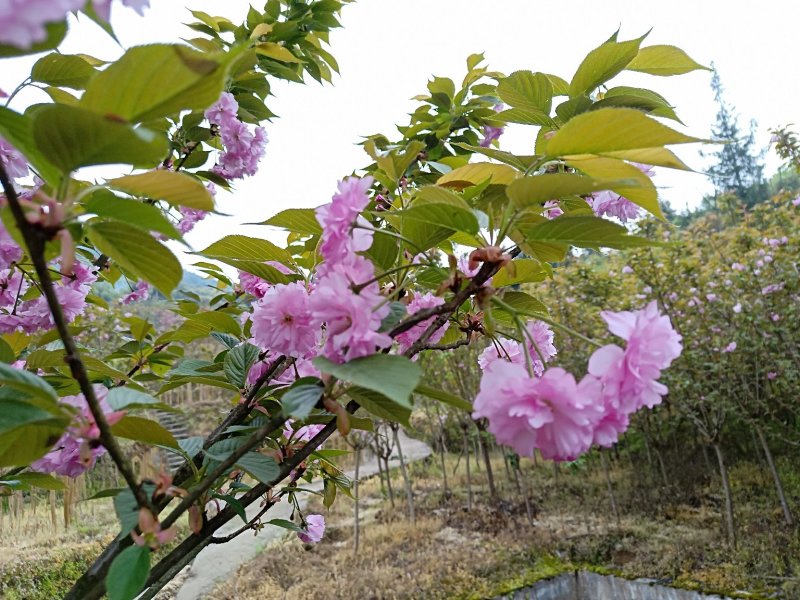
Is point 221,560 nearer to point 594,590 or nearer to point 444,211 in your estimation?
point 594,590

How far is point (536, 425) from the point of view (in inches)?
15.3

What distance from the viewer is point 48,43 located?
33 cm

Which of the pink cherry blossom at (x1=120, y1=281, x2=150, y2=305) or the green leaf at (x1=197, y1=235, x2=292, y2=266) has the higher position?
the pink cherry blossom at (x1=120, y1=281, x2=150, y2=305)

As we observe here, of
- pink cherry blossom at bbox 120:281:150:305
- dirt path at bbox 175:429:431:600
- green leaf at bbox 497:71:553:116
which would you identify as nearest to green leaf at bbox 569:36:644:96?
green leaf at bbox 497:71:553:116

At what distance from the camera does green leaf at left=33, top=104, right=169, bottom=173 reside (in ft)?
0.92

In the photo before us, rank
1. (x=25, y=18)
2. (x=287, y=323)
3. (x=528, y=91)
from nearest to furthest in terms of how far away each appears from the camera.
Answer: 1. (x=25, y=18)
2. (x=287, y=323)
3. (x=528, y=91)

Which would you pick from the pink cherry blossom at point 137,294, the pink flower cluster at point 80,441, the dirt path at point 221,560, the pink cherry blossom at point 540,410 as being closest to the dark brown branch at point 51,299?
the pink flower cluster at point 80,441

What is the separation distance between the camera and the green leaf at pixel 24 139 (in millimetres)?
332

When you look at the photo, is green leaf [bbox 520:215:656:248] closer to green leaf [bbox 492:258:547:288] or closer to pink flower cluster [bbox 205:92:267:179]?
green leaf [bbox 492:258:547:288]

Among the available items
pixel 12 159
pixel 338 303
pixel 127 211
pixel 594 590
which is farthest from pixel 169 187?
pixel 594 590

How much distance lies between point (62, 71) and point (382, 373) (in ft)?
1.70

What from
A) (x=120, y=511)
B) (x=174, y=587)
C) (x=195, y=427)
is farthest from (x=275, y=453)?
(x=195, y=427)

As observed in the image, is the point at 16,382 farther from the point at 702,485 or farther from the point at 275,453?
the point at 702,485

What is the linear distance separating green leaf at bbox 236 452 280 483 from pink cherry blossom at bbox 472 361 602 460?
0.63 ft
